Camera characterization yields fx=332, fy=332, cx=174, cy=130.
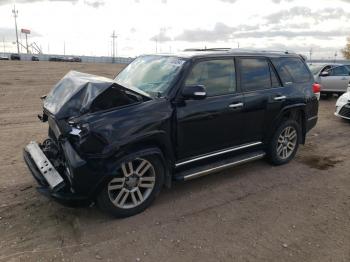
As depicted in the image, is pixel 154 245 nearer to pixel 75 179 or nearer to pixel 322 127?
pixel 75 179

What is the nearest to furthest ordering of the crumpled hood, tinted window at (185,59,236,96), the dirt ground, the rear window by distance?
the dirt ground
the crumpled hood
tinted window at (185,59,236,96)
the rear window

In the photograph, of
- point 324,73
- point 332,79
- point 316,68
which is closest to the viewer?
point 324,73

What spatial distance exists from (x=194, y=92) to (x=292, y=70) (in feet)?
8.61

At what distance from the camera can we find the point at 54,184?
11.5 ft

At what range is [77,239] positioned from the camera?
3.46 m

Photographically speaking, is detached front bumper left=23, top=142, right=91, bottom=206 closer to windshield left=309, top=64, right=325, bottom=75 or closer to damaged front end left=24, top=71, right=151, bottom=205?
damaged front end left=24, top=71, right=151, bottom=205

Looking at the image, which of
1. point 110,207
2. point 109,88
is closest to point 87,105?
point 109,88

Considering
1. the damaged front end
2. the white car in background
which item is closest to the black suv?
the damaged front end

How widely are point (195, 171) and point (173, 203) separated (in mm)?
504

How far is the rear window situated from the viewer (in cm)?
557

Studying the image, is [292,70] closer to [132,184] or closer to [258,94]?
[258,94]

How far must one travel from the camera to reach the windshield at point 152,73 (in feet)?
→ 14.1

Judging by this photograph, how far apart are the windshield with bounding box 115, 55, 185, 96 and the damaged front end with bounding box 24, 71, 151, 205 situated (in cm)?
37

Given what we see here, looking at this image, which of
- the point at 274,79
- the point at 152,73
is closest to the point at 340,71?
the point at 274,79
